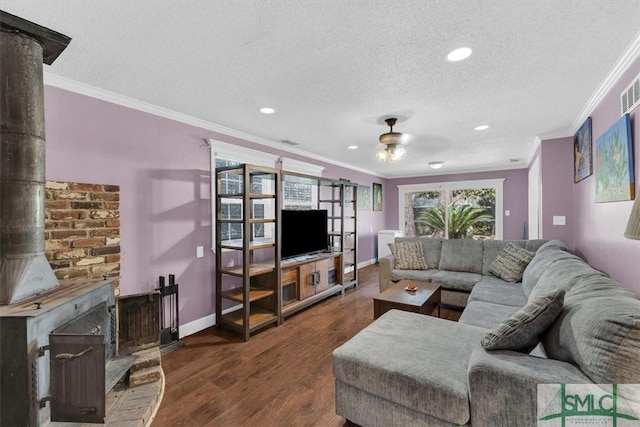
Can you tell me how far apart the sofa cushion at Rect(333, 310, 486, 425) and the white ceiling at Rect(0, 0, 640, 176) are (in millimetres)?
1849

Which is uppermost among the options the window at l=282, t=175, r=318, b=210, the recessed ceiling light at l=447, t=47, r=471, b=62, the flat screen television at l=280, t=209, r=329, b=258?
the recessed ceiling light at l=447, t=47, r=471, b=62

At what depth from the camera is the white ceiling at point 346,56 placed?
4.61 ft

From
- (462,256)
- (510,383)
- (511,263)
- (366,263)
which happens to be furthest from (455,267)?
(510,383)

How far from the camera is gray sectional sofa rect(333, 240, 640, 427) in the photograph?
1090mm

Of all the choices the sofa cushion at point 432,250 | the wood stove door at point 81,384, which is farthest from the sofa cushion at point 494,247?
the wood stove door at point 81,384

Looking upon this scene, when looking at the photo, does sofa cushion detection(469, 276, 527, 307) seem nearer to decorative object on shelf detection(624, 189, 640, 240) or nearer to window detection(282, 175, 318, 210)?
decorative object on shelf detection(624, 189, 640, 240)

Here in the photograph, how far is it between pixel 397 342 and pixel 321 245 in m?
2.57

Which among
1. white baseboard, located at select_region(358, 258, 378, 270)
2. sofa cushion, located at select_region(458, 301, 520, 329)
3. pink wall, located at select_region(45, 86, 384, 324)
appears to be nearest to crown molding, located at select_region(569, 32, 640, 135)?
sofa cushion, located at select_region(458, 301, 520, 329)

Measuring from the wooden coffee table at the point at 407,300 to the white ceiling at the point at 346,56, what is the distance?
1.93 m

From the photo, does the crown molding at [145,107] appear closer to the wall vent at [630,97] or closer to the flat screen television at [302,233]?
the flat screen television at [302,233]

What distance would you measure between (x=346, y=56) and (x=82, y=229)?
236cm

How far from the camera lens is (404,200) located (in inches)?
304

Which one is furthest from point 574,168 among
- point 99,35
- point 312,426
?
point 99,35

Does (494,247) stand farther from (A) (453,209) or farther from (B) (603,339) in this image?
(B) (603,339)
